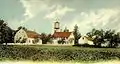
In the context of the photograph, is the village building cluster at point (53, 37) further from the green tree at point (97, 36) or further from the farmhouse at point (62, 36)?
the green tree at point (97, 36)

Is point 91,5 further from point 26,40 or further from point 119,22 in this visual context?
point 26,40

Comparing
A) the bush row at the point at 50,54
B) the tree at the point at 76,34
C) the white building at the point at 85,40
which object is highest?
the tree at the point at 76,34

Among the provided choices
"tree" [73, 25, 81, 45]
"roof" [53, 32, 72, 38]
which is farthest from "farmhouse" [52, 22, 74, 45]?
"tree" [73, 25, 81, 45]

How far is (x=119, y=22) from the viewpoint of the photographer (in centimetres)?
1371

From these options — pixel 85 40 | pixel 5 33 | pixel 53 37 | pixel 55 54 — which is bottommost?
pixel 55 54

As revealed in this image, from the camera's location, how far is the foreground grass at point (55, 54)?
1341 cm

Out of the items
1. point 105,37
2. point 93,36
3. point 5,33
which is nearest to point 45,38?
point 5,33

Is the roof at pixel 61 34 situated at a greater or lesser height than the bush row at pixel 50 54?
greater

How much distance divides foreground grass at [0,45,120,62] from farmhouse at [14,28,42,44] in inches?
20.4

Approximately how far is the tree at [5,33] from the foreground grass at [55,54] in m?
0.44

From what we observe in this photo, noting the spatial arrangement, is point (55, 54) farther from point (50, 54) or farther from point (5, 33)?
point (5, 33)

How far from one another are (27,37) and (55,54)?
5.04ft

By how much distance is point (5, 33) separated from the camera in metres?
14.2

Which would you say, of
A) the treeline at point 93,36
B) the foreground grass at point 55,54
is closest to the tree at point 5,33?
the treeline at point 93,36
